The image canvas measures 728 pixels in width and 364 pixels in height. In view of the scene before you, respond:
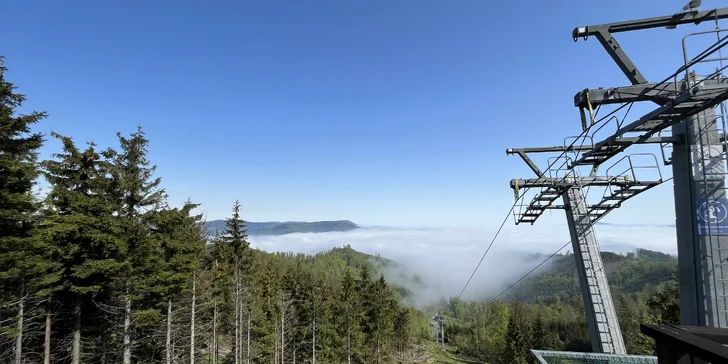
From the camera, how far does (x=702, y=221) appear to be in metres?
5.48

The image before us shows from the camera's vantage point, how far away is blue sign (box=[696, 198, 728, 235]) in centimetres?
535

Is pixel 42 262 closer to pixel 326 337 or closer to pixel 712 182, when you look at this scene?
pixel 712 182

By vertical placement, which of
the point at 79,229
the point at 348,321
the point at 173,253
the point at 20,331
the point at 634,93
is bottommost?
the point at 348,321

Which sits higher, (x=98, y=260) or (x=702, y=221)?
(x=702, y=221)

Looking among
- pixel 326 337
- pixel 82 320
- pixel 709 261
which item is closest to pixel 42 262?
pixel 82 320

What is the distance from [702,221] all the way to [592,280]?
5362 mm

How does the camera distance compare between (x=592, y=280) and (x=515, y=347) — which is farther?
(x=515, y=347)

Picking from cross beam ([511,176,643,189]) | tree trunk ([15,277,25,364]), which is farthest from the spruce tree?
cross beam ([511,176,643,189])

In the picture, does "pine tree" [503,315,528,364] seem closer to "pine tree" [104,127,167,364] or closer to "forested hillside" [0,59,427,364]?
"forested hillside" [0,59,427,364]

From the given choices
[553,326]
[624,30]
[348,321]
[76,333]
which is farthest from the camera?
[553,326]

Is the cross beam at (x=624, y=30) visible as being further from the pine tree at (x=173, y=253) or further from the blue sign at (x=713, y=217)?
the pine tree at (x=173, y=253)

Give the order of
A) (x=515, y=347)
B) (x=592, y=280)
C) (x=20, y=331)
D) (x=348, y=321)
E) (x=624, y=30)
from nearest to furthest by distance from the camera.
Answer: (x=624, y=30), (x=592, y=280), (x=20, y=331), (x=348, y=321), (x=515, y=347)

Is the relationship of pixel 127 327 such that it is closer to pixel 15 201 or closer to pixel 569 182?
pixel 15 201

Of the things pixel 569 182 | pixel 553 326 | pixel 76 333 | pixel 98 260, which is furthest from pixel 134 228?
pixel 553 326
